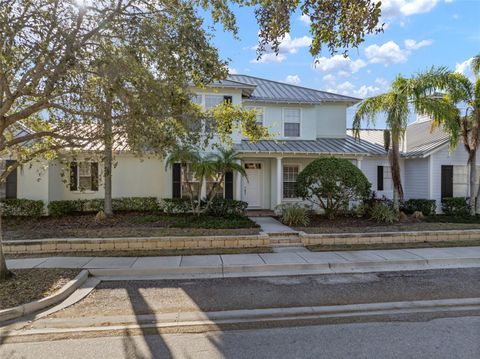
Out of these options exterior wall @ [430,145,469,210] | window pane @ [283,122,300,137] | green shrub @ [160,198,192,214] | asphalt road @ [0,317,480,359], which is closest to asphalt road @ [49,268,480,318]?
asphalt road @ [0,317,480,359]

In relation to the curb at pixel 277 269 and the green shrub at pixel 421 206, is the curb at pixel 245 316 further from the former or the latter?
the green shrub at pixel 421 206

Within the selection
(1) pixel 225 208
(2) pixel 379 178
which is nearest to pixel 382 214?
(2) pixel 379 178

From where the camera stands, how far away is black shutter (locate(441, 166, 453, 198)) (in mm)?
16117

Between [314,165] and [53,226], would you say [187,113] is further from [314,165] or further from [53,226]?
[53,226]

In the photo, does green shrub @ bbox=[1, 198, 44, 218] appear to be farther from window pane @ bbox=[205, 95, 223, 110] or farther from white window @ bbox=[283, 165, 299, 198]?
white window @ bbox=[283, 165, 299, 198]

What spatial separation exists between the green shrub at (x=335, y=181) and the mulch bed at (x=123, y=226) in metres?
2.65

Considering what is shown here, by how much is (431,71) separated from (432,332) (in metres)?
11.3

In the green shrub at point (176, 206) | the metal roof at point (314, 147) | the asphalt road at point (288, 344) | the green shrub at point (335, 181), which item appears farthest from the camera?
the metal roof at point (314, 147)

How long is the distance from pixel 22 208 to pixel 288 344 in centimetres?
1294

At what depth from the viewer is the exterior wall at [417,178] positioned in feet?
53.3

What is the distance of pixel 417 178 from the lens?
1684 centimetres

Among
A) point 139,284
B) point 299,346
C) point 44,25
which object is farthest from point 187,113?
point 299,346

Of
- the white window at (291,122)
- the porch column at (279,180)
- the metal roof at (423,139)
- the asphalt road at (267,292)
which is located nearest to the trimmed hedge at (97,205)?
the porch column at (279,180)

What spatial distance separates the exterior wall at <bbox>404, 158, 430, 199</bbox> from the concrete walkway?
8.30 m
